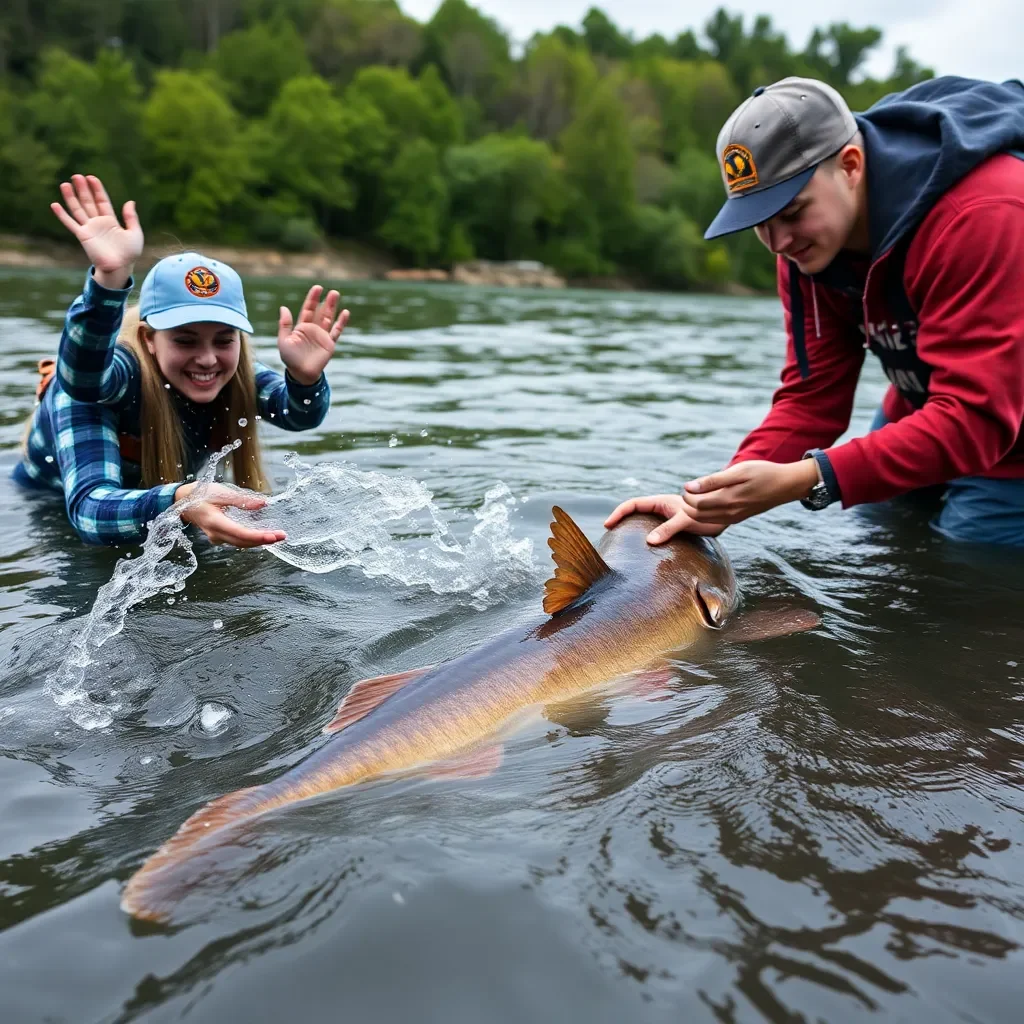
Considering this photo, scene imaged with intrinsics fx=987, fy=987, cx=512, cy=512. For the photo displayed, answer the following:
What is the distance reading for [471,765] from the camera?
2648mm

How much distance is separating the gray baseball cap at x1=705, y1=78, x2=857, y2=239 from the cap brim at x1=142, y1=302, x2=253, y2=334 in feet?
6.80

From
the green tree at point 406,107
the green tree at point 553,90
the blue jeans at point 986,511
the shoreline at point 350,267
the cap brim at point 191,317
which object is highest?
the green tree at point 553,90

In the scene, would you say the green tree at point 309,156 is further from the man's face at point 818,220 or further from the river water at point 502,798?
the man's face at point 818,220

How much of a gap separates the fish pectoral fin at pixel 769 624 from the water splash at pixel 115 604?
2.08 meters

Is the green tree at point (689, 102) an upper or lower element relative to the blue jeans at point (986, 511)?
upper

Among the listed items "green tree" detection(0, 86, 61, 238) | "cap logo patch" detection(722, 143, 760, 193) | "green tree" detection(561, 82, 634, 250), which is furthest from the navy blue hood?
"green tree" detection(561, 82, 634, 250)

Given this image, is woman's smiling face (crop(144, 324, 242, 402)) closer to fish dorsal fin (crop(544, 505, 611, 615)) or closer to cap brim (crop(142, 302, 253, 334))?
cap brim (crop(142, 302, 253, 334))

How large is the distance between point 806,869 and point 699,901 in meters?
0.29

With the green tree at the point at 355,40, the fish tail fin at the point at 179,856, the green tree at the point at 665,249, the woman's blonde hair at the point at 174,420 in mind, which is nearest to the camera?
the fish tail fin at the point at 179,856

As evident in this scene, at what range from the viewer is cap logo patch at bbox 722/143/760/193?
3.59m

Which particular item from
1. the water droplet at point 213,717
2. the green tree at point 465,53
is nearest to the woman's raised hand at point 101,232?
the water droplet at point 213,717

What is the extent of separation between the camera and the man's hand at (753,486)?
3.55m

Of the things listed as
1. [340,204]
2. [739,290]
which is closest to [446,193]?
[340,204]

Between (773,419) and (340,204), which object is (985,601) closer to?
(773,419)
